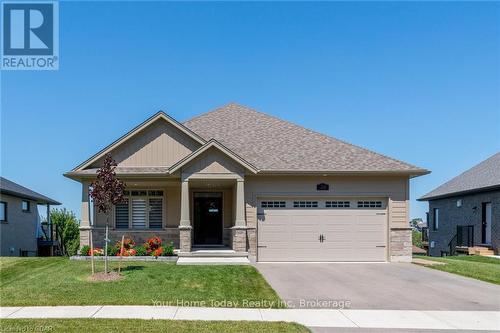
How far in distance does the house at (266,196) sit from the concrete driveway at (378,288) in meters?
1.54

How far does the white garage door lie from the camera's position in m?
17.2

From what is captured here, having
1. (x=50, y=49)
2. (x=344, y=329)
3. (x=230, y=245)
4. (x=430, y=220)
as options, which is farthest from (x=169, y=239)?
(x=430, y=220)

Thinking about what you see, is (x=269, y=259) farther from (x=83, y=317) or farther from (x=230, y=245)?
(x=83, y=317)

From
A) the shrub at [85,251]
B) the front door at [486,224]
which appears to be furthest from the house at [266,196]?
the front door at [486,224]

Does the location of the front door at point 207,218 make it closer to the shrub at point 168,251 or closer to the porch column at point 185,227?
the shrub at point 168,251

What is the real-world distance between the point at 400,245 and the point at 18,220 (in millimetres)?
20932

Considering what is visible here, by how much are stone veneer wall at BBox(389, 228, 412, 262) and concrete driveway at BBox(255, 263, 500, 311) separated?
1481 mm

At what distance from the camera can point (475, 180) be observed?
25609 millimetres

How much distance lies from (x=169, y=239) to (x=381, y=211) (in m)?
8.97

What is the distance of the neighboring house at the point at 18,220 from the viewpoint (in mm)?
22344

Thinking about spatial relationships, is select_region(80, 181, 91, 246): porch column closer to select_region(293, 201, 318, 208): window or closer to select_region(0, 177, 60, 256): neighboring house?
select_region(0, 177, 60, 256): neighboring house

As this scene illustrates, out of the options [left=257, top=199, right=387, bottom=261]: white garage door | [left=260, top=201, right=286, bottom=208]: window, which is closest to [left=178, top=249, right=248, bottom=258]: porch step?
[left=257, top=199, right=387, bottom=261]: white garage door

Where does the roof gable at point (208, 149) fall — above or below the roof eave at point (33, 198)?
above

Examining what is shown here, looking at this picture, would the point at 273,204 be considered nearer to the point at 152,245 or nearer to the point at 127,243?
the point at 152,245
